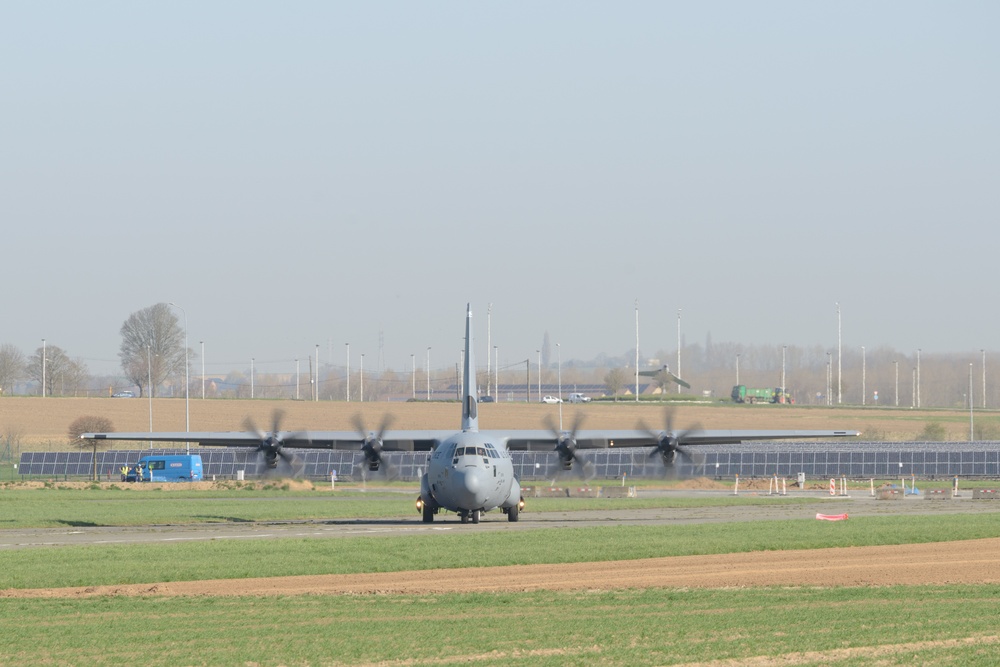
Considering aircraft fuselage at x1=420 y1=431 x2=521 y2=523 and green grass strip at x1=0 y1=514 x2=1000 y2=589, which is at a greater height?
aircraft fuselage at x1=420 y1=431 x2=521 y2=523

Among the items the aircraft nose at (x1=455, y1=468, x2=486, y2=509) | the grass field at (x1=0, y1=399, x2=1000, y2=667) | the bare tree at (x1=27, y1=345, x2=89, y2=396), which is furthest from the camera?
the bare tree at (x1=27, y1=345, x2=89, y2=396)

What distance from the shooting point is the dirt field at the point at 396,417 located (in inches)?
4163

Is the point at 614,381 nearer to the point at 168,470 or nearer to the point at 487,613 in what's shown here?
the point at 168,470

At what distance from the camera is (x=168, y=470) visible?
3236 inches

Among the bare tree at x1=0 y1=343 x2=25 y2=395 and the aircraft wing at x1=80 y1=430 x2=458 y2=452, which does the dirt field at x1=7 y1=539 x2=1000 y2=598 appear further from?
the bare tree at x1=0 y1=343 x2=25 y2=395

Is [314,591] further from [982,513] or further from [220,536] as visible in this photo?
[982,513]

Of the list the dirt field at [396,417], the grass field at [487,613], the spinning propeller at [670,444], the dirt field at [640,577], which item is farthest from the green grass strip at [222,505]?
the dirt field at [396,417]

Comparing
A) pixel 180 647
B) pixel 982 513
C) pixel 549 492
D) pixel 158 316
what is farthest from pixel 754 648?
pixel 158 316

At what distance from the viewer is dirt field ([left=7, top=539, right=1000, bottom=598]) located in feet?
78.8

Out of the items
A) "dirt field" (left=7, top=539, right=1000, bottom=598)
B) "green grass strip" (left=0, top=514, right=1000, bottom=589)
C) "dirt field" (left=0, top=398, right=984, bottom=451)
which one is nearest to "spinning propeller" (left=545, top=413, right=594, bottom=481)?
"green grass strip" (left=0, top=514, right=1000, bottom=589)

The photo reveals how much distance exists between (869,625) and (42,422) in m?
98.5

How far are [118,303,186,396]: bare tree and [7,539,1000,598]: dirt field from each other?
136 metres

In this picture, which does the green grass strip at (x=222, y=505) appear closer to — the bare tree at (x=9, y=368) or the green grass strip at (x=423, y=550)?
the green grass strip at (x=423, y=550)

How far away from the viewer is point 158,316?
6309 inches
